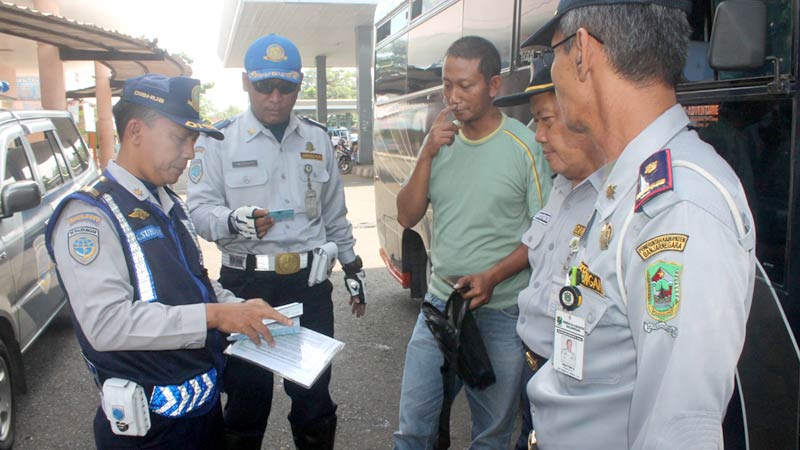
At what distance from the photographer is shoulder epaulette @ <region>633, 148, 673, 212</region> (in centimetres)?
97

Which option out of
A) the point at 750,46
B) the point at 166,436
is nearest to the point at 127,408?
the point at 166,436

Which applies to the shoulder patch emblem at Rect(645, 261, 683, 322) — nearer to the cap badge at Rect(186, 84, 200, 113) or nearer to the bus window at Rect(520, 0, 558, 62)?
the cap badge at Rect(186, 84, 200, 113)

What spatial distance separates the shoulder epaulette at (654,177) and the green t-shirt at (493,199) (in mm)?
1327

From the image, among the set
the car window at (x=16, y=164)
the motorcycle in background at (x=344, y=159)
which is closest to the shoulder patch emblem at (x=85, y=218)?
the car window at (x=16, y=164)

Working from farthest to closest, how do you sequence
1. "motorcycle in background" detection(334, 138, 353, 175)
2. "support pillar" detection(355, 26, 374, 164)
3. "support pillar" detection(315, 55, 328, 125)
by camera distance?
1. "support pillar" detection(315, 55, 328, 125)
2. "motorcycle in background" detection(334, 138, 353, 175)
3. "support pillar" detection(355, 26, 374, 164)

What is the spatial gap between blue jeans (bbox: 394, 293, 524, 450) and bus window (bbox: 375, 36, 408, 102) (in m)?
3.03

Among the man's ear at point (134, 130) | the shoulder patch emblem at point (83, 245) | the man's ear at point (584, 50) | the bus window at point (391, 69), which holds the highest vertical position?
the bus window at point (391, 69)

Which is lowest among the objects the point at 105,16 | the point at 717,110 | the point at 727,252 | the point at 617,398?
the point at 617,398

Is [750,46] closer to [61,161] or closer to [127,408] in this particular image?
[127,408]

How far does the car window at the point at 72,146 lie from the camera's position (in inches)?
213

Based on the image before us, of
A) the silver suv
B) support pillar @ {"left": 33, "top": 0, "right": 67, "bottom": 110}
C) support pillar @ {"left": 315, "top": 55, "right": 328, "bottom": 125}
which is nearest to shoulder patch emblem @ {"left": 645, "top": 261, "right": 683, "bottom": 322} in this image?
the silver suv

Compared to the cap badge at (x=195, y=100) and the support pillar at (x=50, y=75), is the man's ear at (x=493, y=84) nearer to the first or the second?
the cap badge at (x=195, y=100)

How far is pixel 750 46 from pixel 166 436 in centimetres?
200

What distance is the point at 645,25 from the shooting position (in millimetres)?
1067
